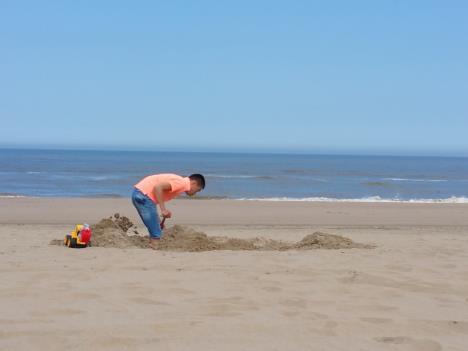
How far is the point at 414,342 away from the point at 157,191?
15.3 ft

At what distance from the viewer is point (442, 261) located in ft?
23.6

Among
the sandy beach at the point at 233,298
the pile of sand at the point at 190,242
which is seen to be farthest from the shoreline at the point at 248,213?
the sandy beach at the point at 233,298

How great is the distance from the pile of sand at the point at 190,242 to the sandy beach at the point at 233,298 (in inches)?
13.8

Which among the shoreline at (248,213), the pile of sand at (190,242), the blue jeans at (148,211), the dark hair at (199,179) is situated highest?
the dark hair at (199,179)

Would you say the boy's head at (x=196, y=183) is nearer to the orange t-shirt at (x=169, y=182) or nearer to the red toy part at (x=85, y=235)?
the orange t-shirt at (x=169, y=182)

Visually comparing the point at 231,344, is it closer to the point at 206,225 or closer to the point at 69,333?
the point at 69,333

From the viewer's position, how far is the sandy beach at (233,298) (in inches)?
157

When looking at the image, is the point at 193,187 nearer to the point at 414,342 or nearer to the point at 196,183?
the point at 196,183

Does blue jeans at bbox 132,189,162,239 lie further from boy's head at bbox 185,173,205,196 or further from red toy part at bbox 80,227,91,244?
red toy part at bbox 80,227,91,244

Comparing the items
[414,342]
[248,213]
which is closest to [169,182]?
[414,342]

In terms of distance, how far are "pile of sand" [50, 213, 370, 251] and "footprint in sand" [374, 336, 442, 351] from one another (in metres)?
4.04

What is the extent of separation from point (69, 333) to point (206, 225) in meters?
9.46

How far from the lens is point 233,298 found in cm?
502

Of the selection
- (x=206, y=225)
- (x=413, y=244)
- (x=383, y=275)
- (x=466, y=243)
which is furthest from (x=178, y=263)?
(x=206, y=225)
